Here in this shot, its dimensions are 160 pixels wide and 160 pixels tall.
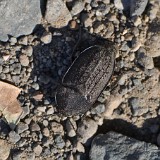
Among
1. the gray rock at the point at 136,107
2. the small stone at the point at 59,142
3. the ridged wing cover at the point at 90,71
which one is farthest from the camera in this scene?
the gray rock at the point at 136,107

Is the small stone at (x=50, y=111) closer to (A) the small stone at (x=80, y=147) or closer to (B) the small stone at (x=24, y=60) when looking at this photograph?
(A) the small stone at (x=80, y=147)

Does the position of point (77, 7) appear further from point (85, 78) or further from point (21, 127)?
point (21, 127)

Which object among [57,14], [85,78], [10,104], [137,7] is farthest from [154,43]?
[10,104]

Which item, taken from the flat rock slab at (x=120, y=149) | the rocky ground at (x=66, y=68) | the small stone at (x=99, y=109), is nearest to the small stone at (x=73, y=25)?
the rocky ground at (x=66, y=68)

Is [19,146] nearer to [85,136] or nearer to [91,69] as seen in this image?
[85,136]

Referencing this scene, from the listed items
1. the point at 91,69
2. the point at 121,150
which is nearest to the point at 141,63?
the point at 91,69
